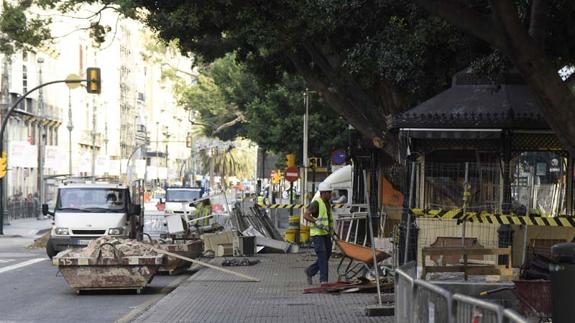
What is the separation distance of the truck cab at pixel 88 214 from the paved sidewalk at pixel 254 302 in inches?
161

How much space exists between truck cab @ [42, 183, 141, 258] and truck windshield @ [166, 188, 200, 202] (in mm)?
25008

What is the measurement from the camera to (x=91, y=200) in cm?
2555

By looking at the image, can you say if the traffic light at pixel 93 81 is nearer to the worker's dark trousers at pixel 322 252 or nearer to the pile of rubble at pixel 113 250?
the pile of rubble at pixel 113 250

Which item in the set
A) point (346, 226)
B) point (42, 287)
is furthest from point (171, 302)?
point (346, 226)

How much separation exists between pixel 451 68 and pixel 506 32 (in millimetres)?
11427

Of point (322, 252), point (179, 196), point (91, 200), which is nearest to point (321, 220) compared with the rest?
point (322, 252)

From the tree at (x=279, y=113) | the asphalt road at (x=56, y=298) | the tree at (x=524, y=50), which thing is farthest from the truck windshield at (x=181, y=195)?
the tree at (x=524, y=50)

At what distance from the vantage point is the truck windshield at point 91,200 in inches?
993

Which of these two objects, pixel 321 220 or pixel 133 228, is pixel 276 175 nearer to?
pixel 133 228

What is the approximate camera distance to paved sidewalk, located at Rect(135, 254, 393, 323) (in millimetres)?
14000

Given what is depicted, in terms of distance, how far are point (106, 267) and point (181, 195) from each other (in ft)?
114

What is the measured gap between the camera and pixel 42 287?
19.3 meters

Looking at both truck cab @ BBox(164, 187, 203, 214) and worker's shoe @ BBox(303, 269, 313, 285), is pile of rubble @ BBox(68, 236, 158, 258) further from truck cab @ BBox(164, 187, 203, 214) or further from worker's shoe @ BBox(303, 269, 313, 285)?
truck cab @ BBox(164, 187, 203, 214)

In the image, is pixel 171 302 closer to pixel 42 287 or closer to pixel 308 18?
pixel 42 287
